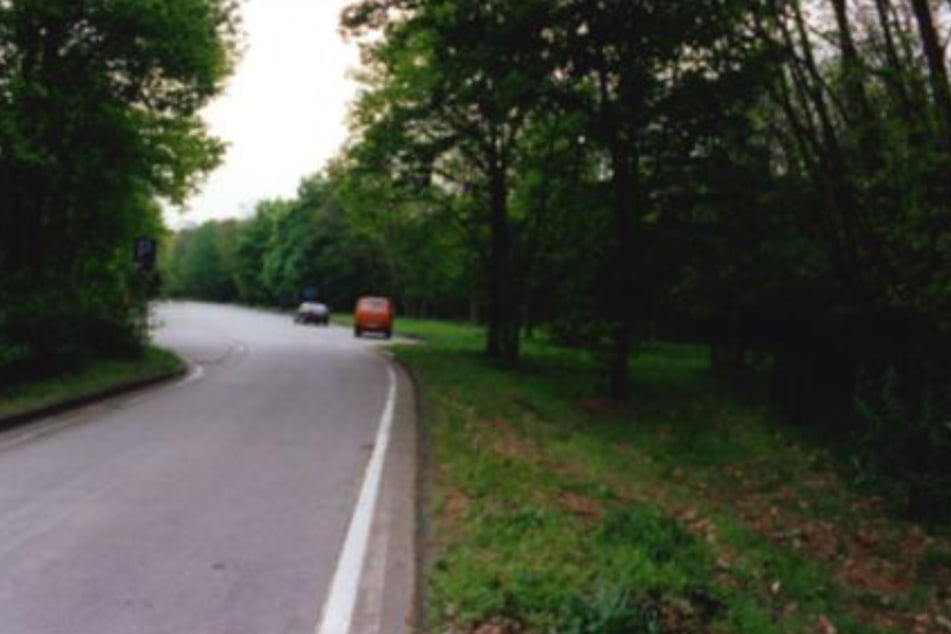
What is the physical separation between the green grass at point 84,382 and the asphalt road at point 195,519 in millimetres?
625

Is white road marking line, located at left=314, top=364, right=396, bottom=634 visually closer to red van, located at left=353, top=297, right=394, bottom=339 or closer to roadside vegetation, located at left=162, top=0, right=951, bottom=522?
roadside vegetation, located at left=162, top=0, right=951, bottom=522

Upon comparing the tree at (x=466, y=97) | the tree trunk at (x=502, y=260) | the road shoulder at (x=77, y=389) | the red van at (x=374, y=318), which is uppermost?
the tree at (x=466, y=97)

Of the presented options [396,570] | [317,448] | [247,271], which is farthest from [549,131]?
[247,271]

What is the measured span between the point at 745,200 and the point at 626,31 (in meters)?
4.40

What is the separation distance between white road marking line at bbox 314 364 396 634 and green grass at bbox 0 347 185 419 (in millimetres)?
6128

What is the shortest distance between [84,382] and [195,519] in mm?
10782

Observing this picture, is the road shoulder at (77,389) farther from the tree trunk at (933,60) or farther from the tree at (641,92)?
the tree trunk at (933,60)

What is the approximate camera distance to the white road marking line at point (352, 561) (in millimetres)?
5480

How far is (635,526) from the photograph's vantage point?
7.87 meters

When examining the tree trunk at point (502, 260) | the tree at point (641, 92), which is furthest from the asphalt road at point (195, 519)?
the tree trunk at point (502, 260)

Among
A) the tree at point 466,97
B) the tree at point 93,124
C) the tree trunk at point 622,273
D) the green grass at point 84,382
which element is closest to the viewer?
the green grass at point 84,382

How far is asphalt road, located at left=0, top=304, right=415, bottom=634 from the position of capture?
5.57m

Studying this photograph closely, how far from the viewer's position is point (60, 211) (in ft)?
77.2

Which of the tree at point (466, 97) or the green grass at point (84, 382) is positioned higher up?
the tree at point (466, 97)
